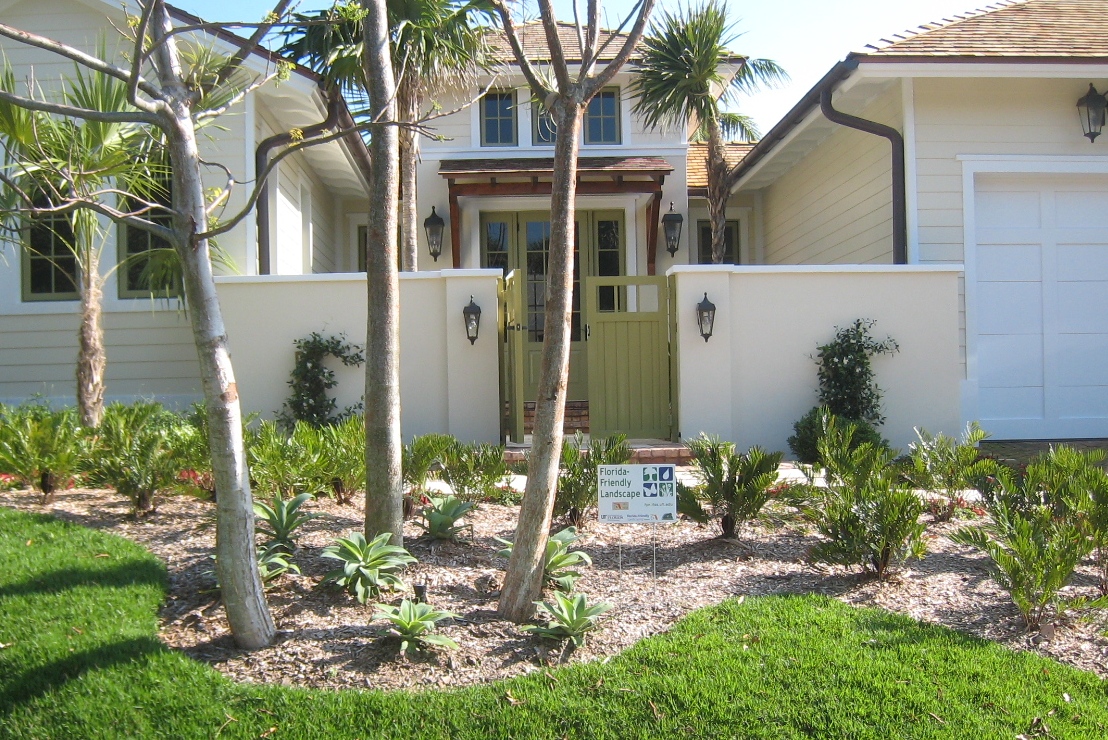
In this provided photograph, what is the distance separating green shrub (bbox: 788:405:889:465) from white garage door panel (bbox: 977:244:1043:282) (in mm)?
2710

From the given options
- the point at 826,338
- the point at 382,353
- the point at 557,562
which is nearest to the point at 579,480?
the point at 557,562

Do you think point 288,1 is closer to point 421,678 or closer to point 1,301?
point 421,678

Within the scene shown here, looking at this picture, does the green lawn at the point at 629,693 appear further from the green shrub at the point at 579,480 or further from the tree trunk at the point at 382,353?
the green shrub at the point at 579,480

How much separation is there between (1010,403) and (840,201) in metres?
3.61

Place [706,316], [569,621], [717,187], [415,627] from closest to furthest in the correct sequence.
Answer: [415,627] < [569,621] < [706,316] < [717,187]

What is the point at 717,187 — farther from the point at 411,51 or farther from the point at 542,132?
the point at 411,51

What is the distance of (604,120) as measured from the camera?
13375 millimetres

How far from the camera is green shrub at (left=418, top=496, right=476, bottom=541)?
528 centimetres

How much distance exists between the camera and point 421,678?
3.65 metres

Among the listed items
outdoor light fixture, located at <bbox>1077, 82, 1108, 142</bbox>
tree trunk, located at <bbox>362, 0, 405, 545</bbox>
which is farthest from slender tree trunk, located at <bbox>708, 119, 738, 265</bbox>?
tree trunk, located at <bbox>362, 0, 405, 545</bbox>

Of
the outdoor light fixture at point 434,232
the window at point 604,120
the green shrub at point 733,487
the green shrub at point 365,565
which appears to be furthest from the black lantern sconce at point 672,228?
the green shrub at point 365,565

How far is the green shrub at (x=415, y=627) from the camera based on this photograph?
3756 mm

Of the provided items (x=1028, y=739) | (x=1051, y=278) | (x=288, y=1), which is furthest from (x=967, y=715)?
(x=1051, y=278)

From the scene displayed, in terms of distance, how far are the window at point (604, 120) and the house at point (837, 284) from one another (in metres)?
0.56
